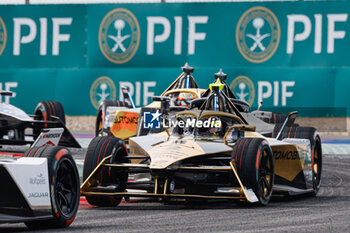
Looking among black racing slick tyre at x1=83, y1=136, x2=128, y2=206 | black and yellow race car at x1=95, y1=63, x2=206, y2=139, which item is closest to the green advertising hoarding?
→ black and yellow race car at x1=95, y1=63, x2=206, y2=139

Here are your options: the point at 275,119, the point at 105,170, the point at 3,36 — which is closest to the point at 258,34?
the point at 3,36

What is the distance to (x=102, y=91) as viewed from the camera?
26875 millimetres

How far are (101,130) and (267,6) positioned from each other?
29.7 ft

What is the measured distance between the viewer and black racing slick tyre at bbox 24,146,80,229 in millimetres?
7848

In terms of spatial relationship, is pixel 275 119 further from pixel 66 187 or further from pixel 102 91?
pixel 102 91

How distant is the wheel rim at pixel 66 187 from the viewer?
8.15 meters

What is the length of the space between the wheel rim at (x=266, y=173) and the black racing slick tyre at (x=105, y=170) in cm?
171

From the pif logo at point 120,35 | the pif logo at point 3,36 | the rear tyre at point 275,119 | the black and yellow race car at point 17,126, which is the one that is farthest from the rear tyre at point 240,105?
the pif logo at point 3,36

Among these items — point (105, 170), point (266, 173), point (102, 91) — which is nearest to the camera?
point (105, 170)

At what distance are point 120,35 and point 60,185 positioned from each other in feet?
63.2

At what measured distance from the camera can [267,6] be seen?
26.2m

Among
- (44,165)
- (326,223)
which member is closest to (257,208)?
(326,223)

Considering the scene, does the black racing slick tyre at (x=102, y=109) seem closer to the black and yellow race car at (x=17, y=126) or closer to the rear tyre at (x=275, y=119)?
the black and yellow race car at (x=17, y=126)

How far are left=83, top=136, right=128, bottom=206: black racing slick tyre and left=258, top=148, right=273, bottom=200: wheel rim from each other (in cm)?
171
